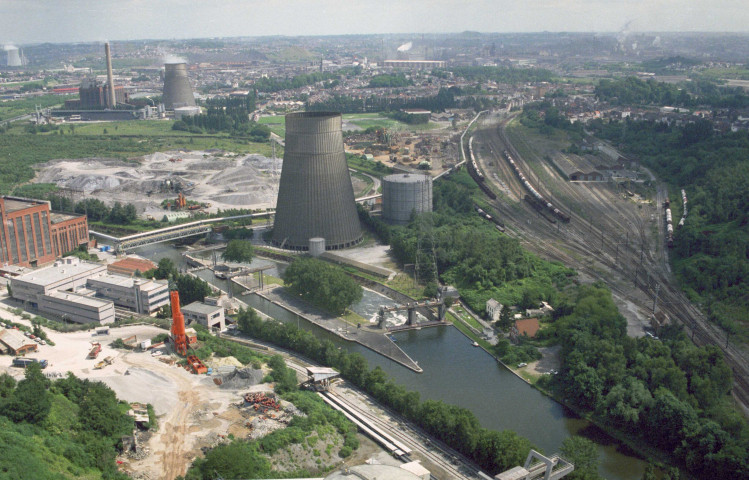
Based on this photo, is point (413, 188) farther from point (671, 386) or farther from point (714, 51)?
point (714, 51)

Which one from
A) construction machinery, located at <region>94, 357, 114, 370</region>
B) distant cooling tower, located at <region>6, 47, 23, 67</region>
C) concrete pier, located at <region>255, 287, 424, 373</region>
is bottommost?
concrete pier, located at <region>255, 287, 424, 373</region>

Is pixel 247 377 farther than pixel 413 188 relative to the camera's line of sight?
No

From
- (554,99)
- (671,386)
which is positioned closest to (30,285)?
(671,386)

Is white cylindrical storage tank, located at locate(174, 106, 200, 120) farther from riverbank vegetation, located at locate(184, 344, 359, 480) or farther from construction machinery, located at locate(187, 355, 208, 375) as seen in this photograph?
riverbank vegetation, located at locate(184, 344, 359, 480)

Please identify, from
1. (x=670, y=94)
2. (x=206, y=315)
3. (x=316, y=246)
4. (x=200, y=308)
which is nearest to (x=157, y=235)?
(x=316, y=246)

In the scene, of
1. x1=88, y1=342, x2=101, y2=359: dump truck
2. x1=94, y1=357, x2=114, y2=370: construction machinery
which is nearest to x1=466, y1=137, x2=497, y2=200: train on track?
x1=88, y1=342, x2=101, y2=359: dump truck

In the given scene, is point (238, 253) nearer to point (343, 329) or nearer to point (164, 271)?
point (164, 271)

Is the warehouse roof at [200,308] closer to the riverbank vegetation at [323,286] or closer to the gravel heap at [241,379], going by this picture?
the riverbank vegetation at [323,286]
